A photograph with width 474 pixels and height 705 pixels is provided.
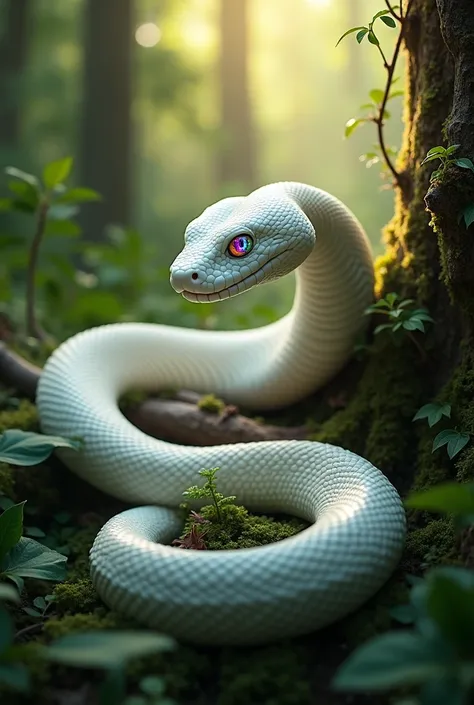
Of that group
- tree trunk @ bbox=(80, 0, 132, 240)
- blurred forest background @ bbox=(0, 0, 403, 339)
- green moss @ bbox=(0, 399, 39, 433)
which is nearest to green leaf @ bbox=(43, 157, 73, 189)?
blurred forest background @ bbox=(0, 0, 403, 339)

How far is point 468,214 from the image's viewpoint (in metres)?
2.53

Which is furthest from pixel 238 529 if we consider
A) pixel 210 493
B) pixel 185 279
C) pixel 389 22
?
pixel 389 22

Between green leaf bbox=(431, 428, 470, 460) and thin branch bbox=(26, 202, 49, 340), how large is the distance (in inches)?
117

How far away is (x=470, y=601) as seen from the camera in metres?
1.54

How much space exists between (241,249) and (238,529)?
1167mm

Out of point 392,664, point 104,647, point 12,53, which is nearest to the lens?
point 392,664

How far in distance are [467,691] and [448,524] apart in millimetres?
1047

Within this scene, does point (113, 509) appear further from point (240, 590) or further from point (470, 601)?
point (470, 601)

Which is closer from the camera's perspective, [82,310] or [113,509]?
[113,509]

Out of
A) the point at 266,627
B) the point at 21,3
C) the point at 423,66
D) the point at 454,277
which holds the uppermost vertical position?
the point at 21,3

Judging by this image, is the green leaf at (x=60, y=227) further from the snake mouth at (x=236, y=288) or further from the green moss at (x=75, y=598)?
the green moss at (x=75, y=598)

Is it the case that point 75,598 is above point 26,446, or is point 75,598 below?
below

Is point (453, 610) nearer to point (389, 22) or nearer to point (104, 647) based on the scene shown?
point (104, 647)

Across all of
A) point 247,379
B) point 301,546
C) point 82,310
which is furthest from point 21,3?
point 301,546
